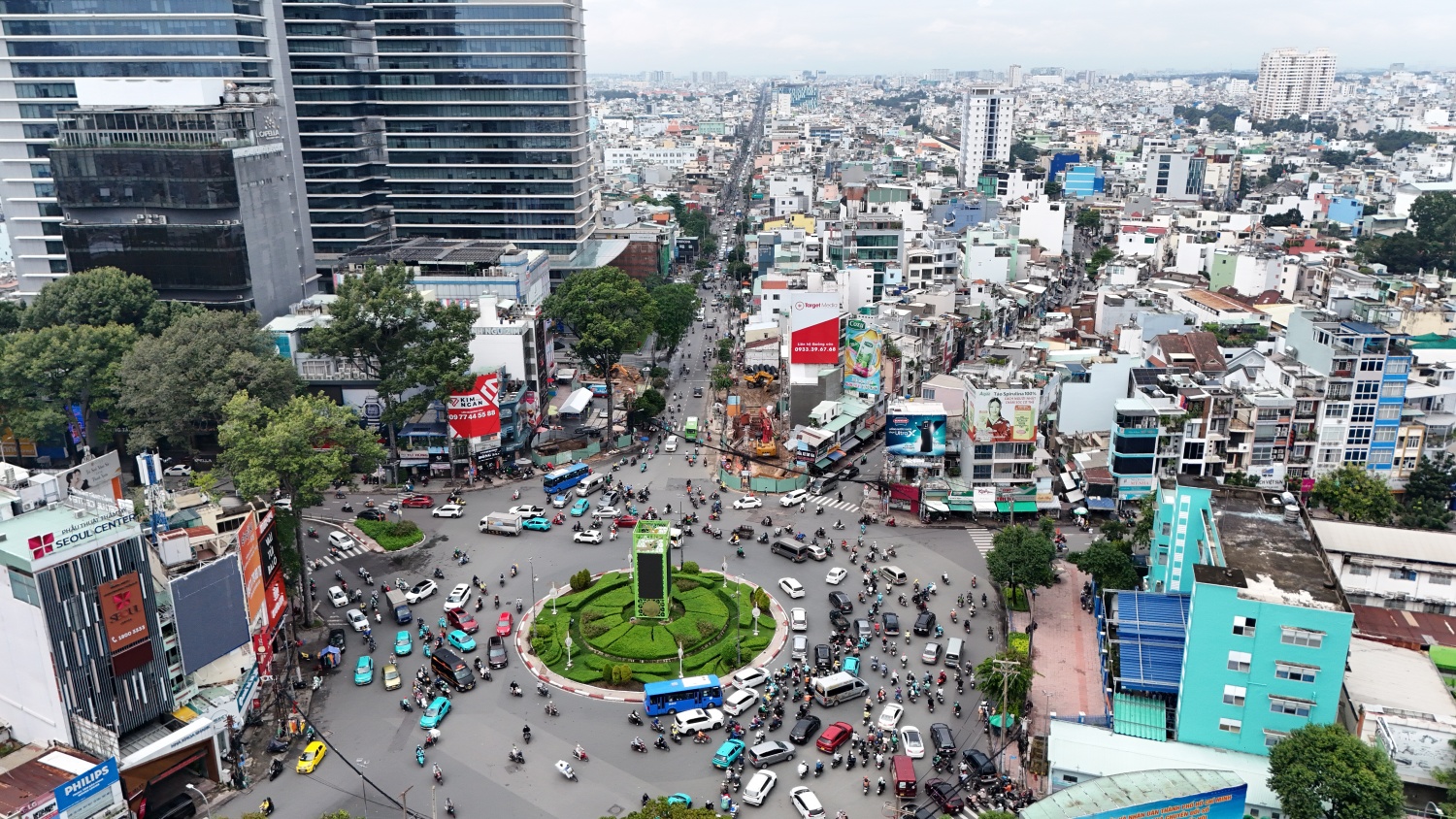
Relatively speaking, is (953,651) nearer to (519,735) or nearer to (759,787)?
(759,787)

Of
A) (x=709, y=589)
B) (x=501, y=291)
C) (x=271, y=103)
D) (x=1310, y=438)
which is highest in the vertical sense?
(x=271, y=103)

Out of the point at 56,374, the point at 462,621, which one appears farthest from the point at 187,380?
the point at 462,621

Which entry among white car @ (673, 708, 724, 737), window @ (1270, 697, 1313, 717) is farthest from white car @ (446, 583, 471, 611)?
window @ (1270, 697, 1313, 717)

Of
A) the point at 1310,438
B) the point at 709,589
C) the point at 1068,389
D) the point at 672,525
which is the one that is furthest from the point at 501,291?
the point at 1310,438

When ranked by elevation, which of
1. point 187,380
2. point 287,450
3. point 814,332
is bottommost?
point 287,450

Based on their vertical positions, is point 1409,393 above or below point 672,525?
above

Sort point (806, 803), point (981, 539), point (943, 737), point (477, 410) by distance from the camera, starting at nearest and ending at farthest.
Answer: point (806, 803), point (943, 737), point (981, 539), point (477, 410)

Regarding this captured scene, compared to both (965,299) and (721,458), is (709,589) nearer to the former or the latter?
(721,458)
